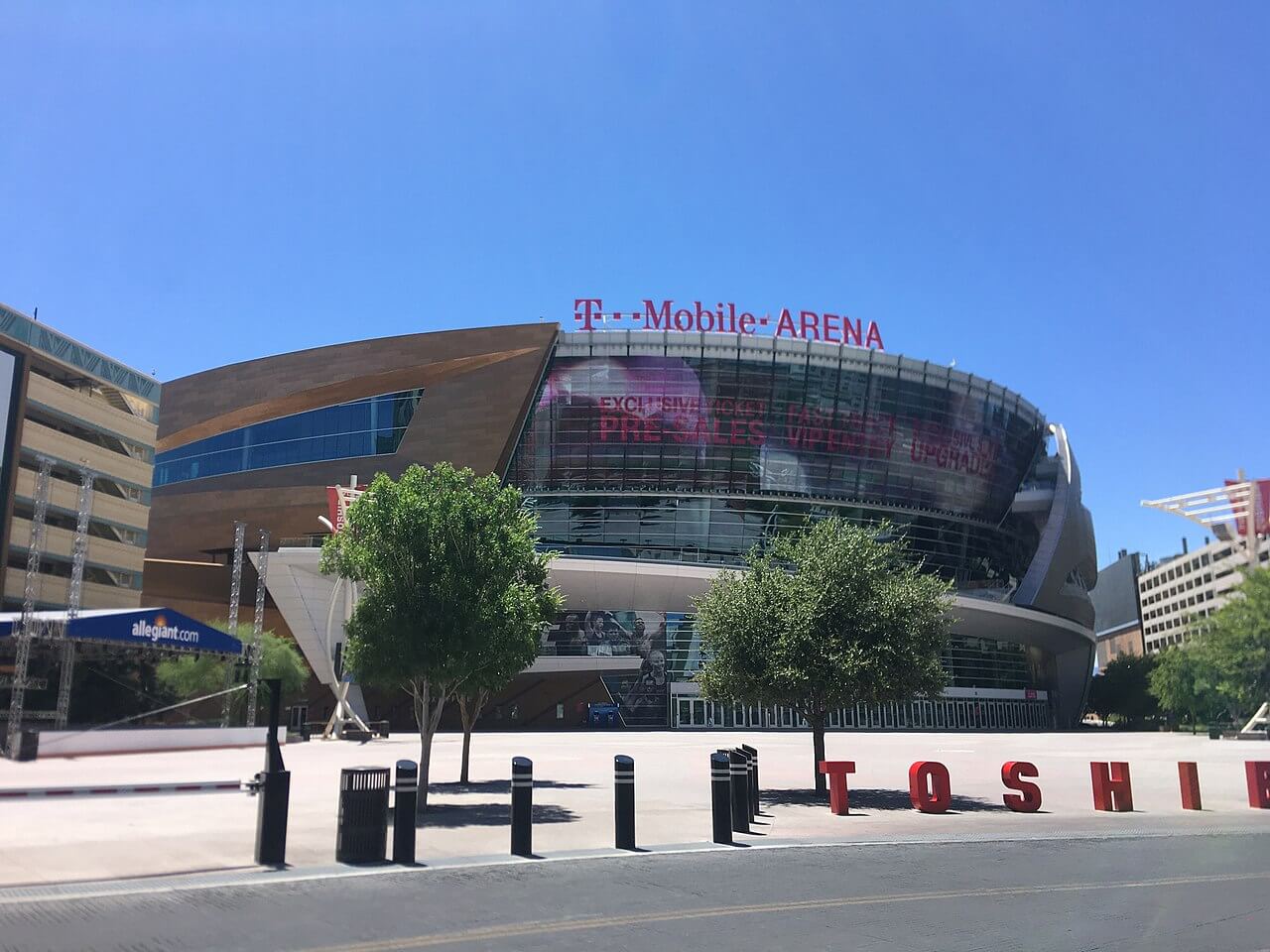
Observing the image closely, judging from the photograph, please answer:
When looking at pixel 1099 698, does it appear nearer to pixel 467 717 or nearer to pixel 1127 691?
pixel 1127 691

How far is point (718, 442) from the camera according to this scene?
71.1 m

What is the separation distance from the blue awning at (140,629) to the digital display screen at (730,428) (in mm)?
37048

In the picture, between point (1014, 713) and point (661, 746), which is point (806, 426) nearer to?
point (1014, 713)

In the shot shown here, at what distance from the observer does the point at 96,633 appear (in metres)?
32.0

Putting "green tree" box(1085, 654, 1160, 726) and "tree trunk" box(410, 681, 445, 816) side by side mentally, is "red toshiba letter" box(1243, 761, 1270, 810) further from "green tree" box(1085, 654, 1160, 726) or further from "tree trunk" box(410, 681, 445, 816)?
"green tree" box(1085, 654, 1160, 726)

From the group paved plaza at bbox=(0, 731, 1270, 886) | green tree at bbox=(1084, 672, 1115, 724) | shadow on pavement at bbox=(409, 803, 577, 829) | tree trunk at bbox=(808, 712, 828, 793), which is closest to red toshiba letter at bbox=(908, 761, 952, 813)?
paved plaza at bbox=(0, 731, 1270, 886)

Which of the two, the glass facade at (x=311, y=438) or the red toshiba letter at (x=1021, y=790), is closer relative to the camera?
the red toshiba letter at (x=1021, y=790)

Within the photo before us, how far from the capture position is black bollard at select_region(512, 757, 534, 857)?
512 inches

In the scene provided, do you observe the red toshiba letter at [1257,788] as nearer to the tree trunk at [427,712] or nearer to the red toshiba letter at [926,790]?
the red toshiba letter at [926,790]

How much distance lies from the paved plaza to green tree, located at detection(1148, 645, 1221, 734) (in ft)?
106

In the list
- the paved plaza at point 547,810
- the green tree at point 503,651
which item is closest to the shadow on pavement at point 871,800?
the paved plaza at point 547,810

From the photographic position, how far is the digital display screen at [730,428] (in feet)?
230

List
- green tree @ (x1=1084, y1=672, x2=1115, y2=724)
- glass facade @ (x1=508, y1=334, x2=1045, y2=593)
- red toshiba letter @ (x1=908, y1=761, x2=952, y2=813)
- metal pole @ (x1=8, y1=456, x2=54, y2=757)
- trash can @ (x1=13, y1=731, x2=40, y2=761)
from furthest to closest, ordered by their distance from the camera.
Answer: green tree @ (x1=1084, y1=672, x2=1115, y2=724) → glass facade @ (x1=508, y1=334, x2=1045, y2=593) → metal pole @ (x1=8, y1=456, x2=54, y2=757) → trash can @ (x1=13, y1=731, x2=40, y2=761) → red toshiba letter @ (x1=908, y1=761, x2=952, y2=813)

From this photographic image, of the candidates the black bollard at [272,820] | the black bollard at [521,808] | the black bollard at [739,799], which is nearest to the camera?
the black bollard at [272,820]
